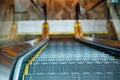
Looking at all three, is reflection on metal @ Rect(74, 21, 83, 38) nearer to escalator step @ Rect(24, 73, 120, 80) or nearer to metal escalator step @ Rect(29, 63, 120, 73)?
metal escalator step @ Rect(29, 63, 120, 73)

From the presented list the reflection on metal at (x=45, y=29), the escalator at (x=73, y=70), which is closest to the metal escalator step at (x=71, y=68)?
the escalator at (x=73, y=70)

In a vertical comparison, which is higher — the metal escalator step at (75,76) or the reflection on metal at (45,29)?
the reflection on metal at (45,29)

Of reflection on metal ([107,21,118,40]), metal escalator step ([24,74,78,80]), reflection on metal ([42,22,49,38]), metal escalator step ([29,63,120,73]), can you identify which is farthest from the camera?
reflection on metal ([42,22,49,38])

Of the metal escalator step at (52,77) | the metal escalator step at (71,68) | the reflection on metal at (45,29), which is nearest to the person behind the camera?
the metal escalator step at (52,77)

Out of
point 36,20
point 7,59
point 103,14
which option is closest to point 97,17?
point 103,14

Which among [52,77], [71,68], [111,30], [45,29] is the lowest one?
[52,77]

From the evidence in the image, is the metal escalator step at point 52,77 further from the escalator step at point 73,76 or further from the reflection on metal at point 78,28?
the reflection on metal at point 78,28

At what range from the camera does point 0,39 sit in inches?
89.7

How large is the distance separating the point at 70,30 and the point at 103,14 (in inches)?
198

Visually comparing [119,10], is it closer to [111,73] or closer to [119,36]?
[119,36]

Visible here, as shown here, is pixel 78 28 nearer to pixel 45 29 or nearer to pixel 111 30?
pixel 45 29

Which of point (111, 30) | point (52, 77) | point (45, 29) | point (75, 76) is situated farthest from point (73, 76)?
point (45, 29)

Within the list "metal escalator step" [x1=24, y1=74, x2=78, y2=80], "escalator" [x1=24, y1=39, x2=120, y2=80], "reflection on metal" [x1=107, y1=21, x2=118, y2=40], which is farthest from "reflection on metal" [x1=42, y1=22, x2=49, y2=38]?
"metal escalator step" [x1=24, y1=74, x2=78, y2=80]

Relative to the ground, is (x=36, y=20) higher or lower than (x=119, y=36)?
higher
